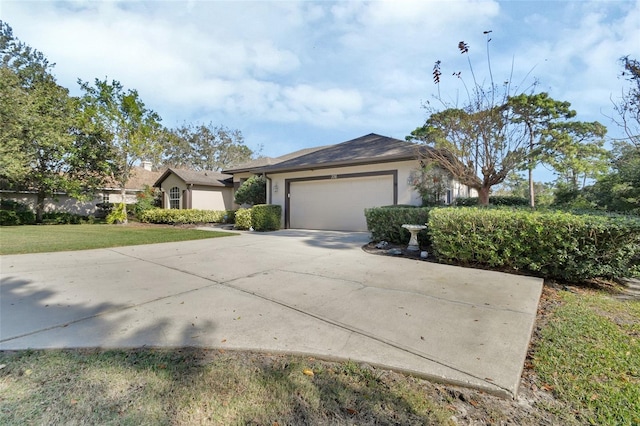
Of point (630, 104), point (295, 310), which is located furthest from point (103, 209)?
point (630, 104)

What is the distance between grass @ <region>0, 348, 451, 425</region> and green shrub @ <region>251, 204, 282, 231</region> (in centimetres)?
1001

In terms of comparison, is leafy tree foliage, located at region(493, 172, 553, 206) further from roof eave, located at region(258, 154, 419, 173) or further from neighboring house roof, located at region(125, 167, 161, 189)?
neighboring house roof, located at region(125, 167, 161, 189)

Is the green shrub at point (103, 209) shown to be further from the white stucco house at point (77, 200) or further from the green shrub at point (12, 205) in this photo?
the green shrub at point (12, 205)

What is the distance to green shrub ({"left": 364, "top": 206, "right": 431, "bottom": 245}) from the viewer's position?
7421 millimetres

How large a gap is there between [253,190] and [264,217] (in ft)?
8.23

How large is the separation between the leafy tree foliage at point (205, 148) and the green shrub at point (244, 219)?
24621 millimetres

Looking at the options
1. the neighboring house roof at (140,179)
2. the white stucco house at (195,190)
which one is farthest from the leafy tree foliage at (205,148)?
the white stucco house at (195,190)

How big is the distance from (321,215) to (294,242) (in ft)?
13.5

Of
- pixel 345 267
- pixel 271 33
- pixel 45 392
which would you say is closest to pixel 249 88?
pixel 271 33

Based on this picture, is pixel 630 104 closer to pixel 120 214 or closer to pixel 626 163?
pixel 626 163

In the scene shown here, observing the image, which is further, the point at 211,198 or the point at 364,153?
the point at 211,198

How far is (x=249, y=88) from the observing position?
12.9 meters

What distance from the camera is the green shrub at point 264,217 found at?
1227 cm

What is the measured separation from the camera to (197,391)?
1841 mm
